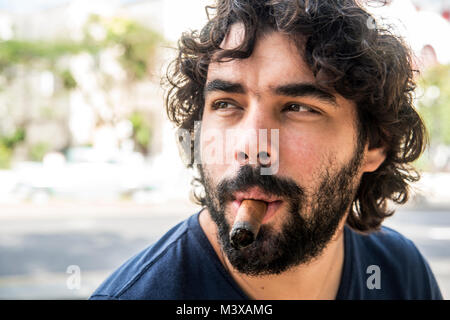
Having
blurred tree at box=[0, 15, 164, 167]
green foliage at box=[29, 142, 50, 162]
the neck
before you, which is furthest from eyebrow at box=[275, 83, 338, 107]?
green foliage at box=[29, 142, 50, 162]

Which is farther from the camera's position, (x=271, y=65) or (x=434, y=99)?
(x=434, y=99)

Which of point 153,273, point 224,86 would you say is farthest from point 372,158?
point 153,273

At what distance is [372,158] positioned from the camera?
152 centimetres

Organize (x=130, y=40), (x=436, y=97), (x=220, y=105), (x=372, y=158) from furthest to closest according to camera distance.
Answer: (x=130, y=40) → (x=436, y=97) → (x=372, y=158) → (x=220, y=105)

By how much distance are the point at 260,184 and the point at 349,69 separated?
416mm

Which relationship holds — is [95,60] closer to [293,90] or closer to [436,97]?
[436,97]

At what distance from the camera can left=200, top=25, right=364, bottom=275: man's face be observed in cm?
118

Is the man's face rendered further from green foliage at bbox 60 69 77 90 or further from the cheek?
green foliage at bbox 60 69 77 90

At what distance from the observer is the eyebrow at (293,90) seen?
1204mm

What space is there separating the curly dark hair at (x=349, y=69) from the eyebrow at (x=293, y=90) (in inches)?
1.0

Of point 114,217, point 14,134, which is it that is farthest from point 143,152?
point 14,134

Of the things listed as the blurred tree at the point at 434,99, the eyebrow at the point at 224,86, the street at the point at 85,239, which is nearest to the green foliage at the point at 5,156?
the street at the point at 85,239

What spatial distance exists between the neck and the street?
234cm

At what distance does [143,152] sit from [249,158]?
25.9 ft
